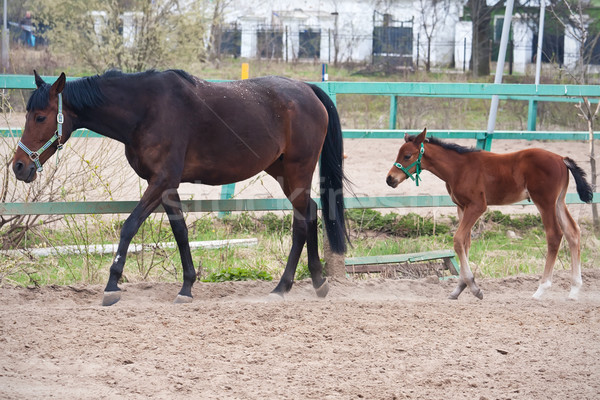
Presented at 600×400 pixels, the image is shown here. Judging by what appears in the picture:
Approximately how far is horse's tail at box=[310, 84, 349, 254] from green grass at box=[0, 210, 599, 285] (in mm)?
698

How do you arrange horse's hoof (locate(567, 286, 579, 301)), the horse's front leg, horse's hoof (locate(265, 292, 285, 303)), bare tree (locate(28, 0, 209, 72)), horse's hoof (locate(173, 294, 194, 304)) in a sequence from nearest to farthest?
the horse's front leg, horse's hoof (locate(173, 294, 194, 304)), horse's hoof (locate(265, 292, 285, 303)), horse's hoof (locate(567, 286, 579, 301)), bare tree (locate(28, 0, 209, 72))

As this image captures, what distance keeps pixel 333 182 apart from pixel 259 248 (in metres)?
1.92

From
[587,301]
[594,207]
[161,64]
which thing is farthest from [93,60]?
[587,301]

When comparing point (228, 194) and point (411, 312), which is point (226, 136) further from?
point (228, 194)

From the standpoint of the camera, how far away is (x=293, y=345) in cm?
479

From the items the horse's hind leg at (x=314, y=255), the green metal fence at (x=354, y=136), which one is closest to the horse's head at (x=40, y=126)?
the green metal fence at (x=354, y=136)

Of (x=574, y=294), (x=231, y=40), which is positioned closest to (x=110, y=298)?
(x=574, y=294)

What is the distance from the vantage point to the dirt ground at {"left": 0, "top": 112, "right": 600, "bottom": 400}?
406 cm

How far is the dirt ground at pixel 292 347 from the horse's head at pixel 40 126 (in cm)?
118

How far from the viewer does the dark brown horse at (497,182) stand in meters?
6.45

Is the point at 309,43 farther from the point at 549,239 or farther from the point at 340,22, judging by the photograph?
the point at 549,239

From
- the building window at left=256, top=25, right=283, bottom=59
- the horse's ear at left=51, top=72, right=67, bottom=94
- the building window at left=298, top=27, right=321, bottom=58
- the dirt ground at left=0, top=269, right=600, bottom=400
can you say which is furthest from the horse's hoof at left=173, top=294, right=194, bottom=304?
the building window at left=298, top=27, right=321, bottom=58

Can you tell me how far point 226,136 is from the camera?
6273mm

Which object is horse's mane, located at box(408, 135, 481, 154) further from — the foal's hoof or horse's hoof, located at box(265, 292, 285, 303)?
the foal's hoof
